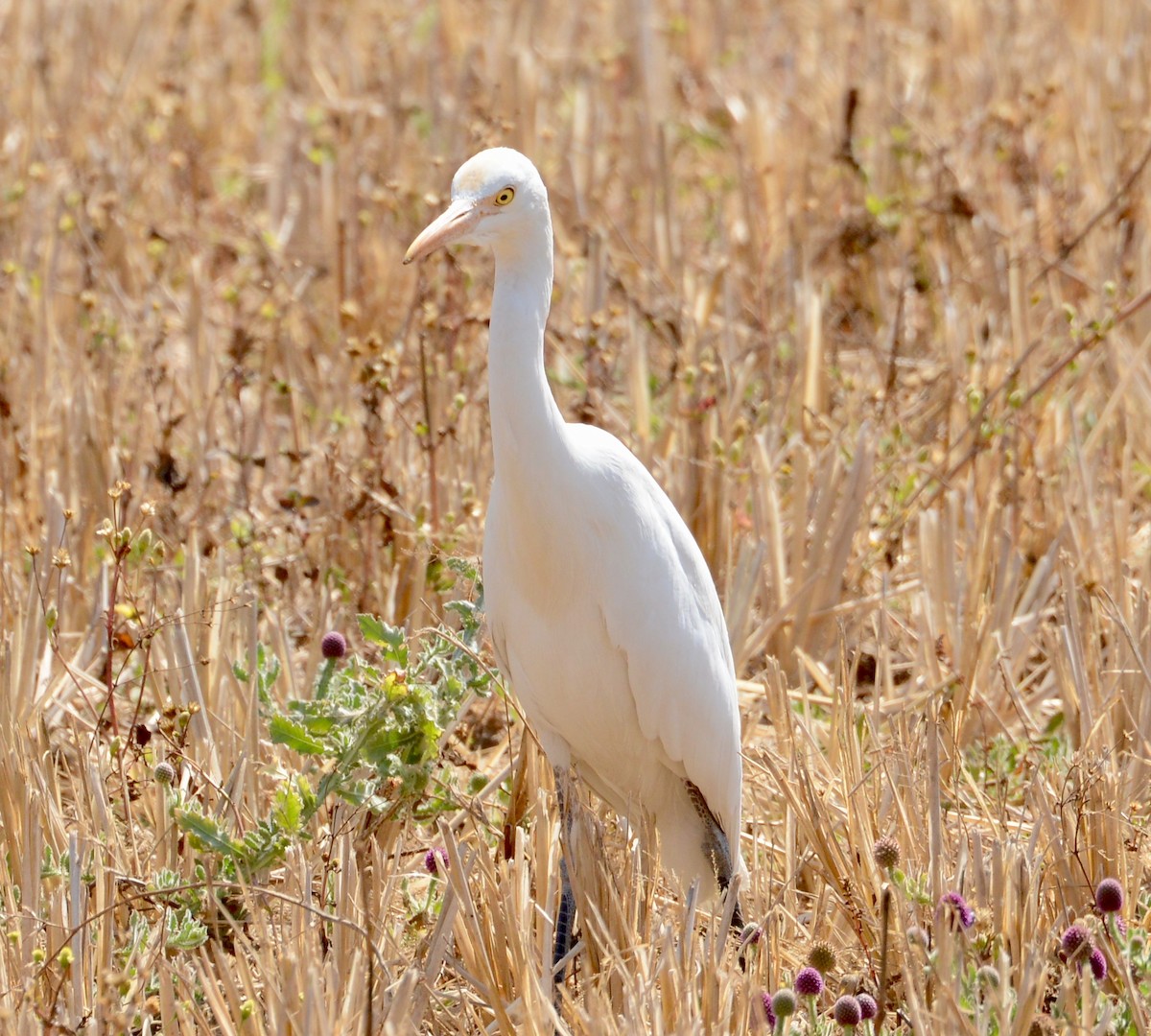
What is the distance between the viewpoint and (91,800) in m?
2.34

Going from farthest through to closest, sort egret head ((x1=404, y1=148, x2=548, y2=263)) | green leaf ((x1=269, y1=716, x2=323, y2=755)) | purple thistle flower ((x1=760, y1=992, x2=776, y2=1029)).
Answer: green leaf ((x1=269, y1=716, x2=323, y2=755))
egret head ((x1=404, y1=148, x2=548, y2=263))
purple thistle flower ((x1=760, y1=992, x2=776, y2=1029))

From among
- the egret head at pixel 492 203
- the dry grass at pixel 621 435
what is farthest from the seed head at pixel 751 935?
the egret head at pixel 492 203

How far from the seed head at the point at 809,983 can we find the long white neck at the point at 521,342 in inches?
29.4

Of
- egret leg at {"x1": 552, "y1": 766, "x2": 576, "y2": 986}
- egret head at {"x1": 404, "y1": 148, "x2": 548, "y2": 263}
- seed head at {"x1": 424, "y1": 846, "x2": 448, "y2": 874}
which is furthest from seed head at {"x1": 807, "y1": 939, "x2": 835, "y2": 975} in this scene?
egret head at {"x1": 404, "y1": 148, "x2": 548, "y2": 263}

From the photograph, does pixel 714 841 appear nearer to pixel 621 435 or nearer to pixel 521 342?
pixel 521 342

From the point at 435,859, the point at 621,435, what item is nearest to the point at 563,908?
the point at 435,859

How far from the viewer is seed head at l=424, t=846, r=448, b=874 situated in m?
2.35

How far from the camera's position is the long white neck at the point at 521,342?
2.13m

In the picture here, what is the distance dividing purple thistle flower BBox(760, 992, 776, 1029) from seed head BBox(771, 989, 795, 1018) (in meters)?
0.07

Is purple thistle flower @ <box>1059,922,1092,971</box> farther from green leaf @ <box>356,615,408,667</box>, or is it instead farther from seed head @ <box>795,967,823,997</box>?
green leaf @ <box>356,615,408,667</box>

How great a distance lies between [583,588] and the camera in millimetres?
2404

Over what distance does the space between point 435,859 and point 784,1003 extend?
67 cm

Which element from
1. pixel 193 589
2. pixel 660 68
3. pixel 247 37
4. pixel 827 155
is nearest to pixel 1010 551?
pixel 193 589

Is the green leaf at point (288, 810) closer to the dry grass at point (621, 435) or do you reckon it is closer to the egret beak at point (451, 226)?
the dry grass at point (621, 435)
